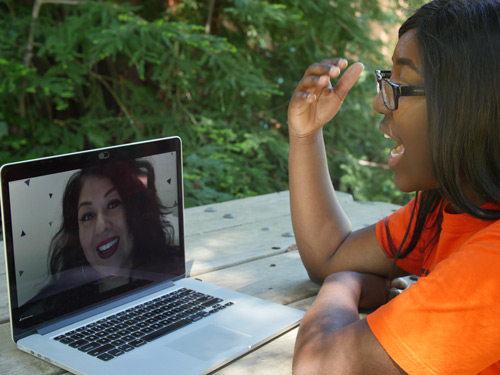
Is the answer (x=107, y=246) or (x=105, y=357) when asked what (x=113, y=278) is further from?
(x=105, y=357)

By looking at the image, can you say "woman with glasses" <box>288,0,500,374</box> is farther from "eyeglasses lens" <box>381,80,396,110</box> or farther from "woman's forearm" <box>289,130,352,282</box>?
"woman's forearm" <box>289,130,352,282</box>

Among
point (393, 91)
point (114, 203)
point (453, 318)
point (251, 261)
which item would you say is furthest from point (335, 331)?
point (251, 261)

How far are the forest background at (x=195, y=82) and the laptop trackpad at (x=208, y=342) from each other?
7.83 feet

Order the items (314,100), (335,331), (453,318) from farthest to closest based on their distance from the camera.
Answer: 1. (314,100)
2. (335,331)
3. (453,318)

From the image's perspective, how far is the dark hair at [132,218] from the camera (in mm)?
1220

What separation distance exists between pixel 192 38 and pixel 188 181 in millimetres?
845

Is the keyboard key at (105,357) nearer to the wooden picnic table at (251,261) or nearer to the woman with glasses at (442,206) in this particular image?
the wooden picnic table at (251,261)

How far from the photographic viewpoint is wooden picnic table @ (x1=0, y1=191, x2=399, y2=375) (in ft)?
3.73

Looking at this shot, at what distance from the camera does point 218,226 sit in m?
2.06

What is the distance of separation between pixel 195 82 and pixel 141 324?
3.13m

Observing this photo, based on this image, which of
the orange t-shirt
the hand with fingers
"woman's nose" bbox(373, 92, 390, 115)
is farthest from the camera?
the hand with fingers

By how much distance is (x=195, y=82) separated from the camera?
420 cm

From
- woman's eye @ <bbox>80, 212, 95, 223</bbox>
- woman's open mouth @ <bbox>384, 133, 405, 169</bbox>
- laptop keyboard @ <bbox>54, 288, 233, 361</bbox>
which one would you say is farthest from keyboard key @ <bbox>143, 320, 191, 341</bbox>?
woman's open mouth @ <bbox>384, 133, 405, 169</bbox>

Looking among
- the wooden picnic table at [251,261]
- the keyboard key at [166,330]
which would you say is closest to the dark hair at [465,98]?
the wooden picnic table at [251,261]
